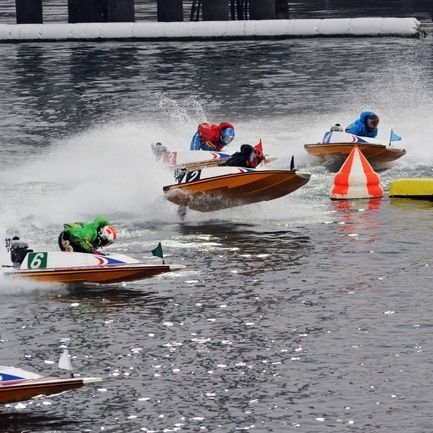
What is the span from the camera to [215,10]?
96.6m

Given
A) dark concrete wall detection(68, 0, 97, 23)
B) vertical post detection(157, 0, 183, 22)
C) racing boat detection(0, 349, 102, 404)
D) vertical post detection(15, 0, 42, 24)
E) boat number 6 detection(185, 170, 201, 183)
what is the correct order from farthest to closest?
dark concrete wall detection(68, 0, 97, 23) < vertical post detection(15, 0, 42, 24) < vertical post detection(157, 0, 183, 22) < boat number 6 detection(185, 170, 201, 183) < racing boat detection(0, 349, 102, 404)

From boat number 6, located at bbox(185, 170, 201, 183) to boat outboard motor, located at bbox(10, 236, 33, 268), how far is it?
8.32 meters

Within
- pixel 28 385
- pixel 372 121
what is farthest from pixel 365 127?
pixel 28 385

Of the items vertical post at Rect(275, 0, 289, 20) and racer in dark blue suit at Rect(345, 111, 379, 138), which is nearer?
racer in dark blue suit at Rect(345, 111, 379, 138)

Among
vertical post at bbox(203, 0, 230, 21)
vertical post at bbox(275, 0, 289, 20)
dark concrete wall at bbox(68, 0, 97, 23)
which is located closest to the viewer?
vertical post at bbox(203, 0, 230, 21)

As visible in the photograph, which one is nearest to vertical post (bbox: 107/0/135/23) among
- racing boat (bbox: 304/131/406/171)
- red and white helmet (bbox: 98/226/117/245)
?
racing boat (bbox: 304/131/406/171)

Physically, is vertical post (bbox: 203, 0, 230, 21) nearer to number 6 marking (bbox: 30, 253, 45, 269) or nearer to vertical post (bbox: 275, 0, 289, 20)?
vertical post (bbox: 275, 0, 289, 20)

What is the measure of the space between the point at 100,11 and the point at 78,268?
73.4m

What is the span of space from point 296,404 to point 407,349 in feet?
11.3

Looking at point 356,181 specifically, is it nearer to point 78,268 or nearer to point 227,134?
point 227,134

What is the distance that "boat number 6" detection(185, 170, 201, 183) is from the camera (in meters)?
38.7

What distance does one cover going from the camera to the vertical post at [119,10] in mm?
96250

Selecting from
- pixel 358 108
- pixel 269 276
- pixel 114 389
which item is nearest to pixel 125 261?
pixel 269 276

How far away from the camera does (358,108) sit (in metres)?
63.1
